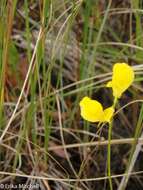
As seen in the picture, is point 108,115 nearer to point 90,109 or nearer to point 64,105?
point 90,109

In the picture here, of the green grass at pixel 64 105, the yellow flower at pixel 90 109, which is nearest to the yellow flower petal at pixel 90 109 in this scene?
the yellow flower at pixel 90 109

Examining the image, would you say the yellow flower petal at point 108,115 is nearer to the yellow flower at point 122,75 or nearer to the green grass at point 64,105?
the yellow flower at point 122,75

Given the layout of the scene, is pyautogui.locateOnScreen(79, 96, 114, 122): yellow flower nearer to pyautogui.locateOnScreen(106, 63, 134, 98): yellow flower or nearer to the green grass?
pyautogui.locateOnScreen(106, 63, 134, 98): yellow flower

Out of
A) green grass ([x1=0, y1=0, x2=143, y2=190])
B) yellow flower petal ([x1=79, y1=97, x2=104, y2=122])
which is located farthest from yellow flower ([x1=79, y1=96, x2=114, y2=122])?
green grass ([x1=0, y1=0, x2=143, y2=190])

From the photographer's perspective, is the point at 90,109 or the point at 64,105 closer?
the point at 90,109

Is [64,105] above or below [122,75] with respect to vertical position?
below

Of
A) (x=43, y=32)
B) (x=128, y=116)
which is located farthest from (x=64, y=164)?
(x=43, y=32)

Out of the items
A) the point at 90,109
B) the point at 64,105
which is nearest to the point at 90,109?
the point at 90,109

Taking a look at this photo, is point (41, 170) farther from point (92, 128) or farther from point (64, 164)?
point (92, 128)

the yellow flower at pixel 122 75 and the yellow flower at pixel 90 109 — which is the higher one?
the yellow flower at pixel 122 75

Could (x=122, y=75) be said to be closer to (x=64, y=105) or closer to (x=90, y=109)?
(x=90, y=109)

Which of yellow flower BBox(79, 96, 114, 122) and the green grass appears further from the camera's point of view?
the green grass
